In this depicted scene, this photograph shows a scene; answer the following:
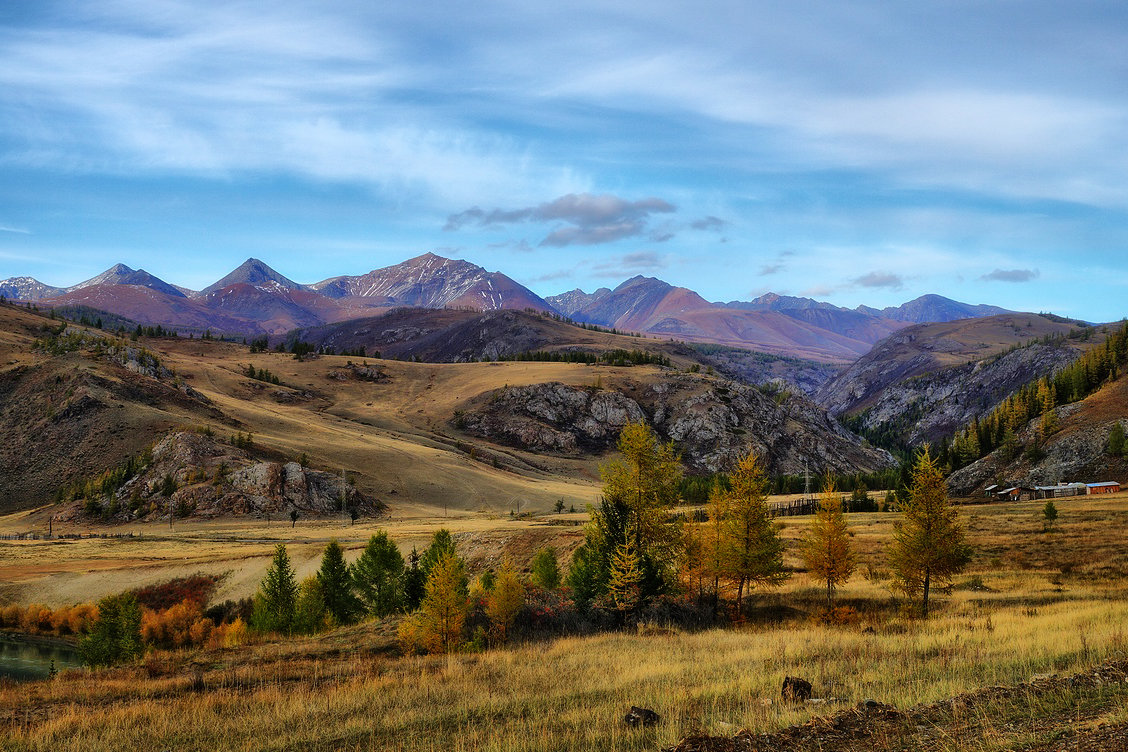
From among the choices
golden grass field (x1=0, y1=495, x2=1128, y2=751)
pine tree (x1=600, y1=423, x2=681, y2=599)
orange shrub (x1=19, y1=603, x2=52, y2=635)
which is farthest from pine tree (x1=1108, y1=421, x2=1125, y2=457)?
orange shrub (x1=19, y1=603, x2=52, y2=635)

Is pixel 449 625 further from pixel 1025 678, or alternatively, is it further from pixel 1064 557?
pixel 1064 557

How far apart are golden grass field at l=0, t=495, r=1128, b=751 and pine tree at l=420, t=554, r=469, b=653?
7.46 ft

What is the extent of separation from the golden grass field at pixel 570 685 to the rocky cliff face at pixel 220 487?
3422 inches

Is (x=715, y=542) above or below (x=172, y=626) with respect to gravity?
above

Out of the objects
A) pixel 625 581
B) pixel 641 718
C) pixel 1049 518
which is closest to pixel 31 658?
pixel 625 581

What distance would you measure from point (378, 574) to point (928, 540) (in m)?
36.8

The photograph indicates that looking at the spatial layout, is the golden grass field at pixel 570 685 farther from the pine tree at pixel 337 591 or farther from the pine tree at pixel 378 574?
the pine tree at pixel 337 591

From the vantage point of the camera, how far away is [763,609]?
40.4 meters

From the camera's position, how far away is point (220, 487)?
111 metres

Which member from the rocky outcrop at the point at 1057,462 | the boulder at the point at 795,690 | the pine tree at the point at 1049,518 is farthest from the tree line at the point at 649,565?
the rocky outcrop at the point at 1057,462

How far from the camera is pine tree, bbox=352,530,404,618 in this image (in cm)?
4931

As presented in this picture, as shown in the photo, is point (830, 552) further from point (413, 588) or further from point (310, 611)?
point (310, 611)

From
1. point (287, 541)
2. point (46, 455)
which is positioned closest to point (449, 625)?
point (287, 541)

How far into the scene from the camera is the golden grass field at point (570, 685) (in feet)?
45.8
